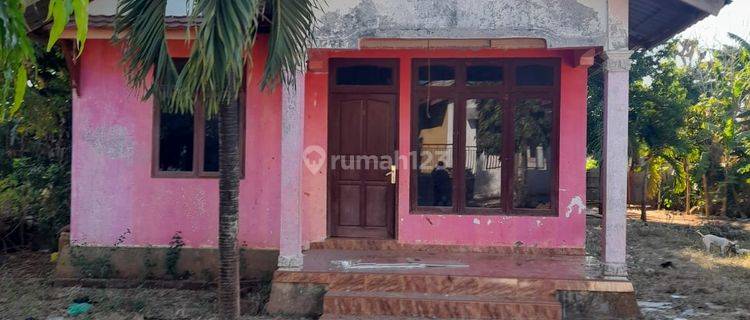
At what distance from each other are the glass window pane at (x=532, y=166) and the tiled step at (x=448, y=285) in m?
1.84

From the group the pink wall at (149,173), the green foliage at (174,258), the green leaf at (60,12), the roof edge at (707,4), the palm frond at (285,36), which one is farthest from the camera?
the pink wall at (149,173)

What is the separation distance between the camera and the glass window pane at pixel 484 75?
829 cm

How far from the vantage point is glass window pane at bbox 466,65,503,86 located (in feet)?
27.2

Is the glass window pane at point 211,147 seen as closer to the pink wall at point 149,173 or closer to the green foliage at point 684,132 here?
the pink wall at point 149,173

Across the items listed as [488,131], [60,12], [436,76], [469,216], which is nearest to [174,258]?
[469,216]

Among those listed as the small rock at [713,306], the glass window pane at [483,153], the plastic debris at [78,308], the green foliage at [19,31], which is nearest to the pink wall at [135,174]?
the plastic debris at [78,308]

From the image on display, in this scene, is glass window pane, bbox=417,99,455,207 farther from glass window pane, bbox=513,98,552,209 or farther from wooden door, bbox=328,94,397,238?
A: glass window pane, bbox=513,98,552,209

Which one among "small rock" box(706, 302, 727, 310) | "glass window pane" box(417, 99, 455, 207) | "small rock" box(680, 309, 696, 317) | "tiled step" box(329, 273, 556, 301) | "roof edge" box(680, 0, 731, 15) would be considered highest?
"roof edge" box(680, 0, 731, 15)

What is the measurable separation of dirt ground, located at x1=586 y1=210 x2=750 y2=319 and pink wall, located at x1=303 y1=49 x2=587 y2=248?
1373 millimetres

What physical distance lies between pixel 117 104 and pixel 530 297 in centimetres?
586

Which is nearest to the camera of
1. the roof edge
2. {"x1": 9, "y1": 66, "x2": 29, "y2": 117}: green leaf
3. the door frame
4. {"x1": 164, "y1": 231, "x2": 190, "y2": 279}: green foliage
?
{"x1": 9, "y1": 66, "x2": 29, "y2": 117}: green leaf

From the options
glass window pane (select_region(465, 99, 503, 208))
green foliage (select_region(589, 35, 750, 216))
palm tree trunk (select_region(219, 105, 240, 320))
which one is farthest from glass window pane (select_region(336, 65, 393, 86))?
green foliage (select_region(589, 35, 750, 216))

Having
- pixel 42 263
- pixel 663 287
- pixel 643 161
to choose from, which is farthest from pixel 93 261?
pixel 643 161

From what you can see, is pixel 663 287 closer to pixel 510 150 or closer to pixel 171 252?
pixel 510 150
